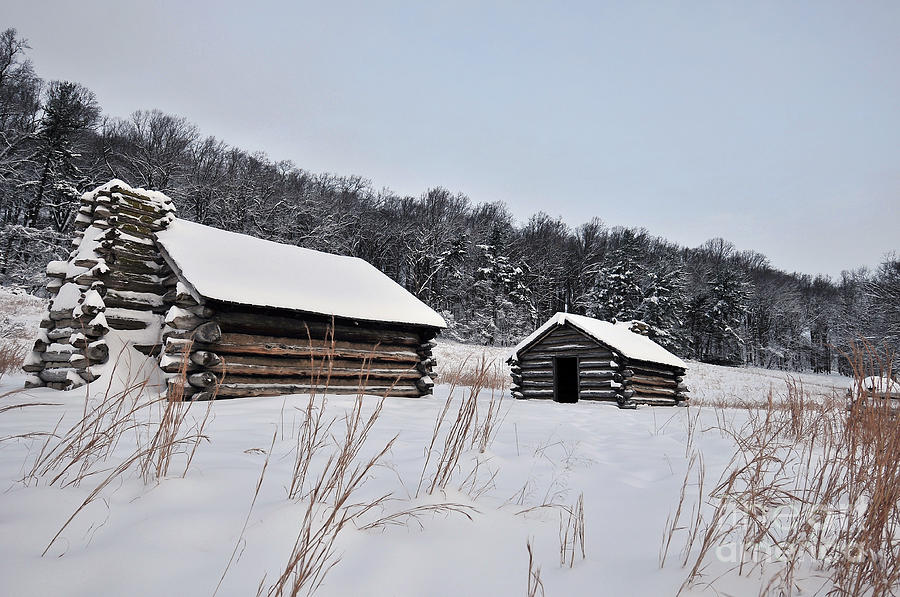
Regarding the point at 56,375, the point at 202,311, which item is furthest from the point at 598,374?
the point at 56,375

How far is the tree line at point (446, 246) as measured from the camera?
2458 cm

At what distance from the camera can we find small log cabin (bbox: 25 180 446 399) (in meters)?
7.25

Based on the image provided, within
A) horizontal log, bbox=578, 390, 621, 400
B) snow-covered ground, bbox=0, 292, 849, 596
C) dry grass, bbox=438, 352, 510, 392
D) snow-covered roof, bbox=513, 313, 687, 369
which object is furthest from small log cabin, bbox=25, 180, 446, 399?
horizontal log, bbox=578, 390, 621, 400

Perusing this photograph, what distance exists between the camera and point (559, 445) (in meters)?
4.60

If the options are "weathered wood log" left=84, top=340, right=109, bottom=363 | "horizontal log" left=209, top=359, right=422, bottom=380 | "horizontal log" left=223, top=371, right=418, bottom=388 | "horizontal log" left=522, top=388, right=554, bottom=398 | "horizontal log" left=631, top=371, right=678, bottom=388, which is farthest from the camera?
"horizontal log" left=522, top=388, right=554, bottom=398

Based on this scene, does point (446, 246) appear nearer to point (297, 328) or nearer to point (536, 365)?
point (536, 365)

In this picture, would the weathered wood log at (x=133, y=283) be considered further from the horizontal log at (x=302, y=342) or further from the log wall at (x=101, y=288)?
the horizontal log at (x=302, y=342)

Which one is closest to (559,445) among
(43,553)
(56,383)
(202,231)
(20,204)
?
(43,553)

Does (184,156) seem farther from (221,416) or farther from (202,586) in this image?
(202,586)

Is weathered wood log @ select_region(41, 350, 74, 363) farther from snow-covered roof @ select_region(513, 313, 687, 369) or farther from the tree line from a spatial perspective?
the tree line

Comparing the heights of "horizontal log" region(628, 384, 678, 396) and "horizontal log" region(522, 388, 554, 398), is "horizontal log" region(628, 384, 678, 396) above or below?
above

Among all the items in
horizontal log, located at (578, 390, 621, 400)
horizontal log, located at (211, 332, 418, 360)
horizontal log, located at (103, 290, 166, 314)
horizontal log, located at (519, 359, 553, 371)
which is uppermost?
horizontal log, located at (103, 290, 166, 314)

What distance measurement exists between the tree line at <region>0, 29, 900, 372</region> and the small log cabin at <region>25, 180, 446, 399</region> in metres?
17.2

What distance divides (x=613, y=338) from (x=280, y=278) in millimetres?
10480
